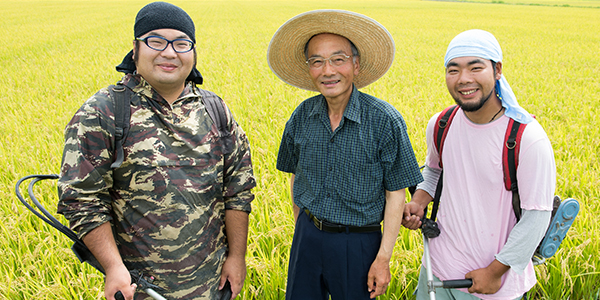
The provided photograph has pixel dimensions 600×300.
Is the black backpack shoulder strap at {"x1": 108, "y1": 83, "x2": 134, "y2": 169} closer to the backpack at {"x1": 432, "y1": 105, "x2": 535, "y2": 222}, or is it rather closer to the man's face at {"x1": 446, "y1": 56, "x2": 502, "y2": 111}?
the man's face at {"x1": 446, "y1": 56, "x2": 502, "y2": 111}

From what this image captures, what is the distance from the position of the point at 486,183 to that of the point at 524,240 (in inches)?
9.9

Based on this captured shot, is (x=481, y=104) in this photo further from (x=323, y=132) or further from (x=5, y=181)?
(x=5, y=181)

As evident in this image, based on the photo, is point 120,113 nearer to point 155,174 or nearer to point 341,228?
point 155,174

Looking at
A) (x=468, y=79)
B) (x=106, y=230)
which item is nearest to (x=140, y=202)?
(x=106, y=230)

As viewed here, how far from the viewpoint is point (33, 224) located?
2.87 m

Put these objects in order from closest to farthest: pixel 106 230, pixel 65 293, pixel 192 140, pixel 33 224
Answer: pixel 106 230 → pixel 192 140 → pixel 65 293 → pixel 33 224

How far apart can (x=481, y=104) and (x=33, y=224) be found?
10.6 ft

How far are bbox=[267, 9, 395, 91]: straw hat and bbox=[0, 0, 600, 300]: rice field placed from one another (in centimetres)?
99

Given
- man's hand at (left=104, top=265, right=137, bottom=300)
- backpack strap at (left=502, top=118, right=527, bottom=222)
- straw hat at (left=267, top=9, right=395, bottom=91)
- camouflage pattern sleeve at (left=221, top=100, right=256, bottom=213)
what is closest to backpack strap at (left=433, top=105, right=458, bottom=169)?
backpack strap at (left=502, top=118, right=527, bottom=222)

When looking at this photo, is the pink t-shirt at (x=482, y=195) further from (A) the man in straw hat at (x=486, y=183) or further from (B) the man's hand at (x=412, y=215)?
(B) the man's hand at (x=412, y=215)

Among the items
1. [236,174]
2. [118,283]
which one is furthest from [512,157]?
[118,283]

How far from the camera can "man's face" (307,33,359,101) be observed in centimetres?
166

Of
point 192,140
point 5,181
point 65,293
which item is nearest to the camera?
point 192,140

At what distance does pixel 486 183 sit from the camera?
1.53 metres
